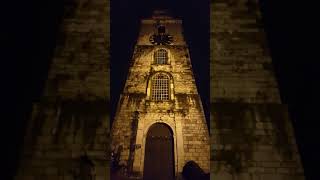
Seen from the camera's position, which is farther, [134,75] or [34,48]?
[134,75]

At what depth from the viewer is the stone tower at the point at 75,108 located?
7.48 metres

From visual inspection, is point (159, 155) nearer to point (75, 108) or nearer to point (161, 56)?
point (161, 56)

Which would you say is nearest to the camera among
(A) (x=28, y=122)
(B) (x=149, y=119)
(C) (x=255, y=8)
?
(A) (x=28, y=122)

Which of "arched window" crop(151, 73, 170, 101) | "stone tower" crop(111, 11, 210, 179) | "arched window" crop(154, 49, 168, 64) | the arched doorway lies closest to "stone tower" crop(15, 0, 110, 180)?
"stone tower" crop(111, 11, 210, 179)

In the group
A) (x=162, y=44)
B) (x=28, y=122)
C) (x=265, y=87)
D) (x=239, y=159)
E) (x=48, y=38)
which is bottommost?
(x=239, y=159)

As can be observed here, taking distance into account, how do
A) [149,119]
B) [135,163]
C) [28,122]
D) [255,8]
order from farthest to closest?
1. [149,119]
2. [135,163]
3. [255,8]
4. [28,122]

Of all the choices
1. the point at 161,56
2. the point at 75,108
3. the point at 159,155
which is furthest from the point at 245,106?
the point at 161,56

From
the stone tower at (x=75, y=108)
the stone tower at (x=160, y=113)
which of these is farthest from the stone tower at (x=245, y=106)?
the stone tower at (x=160, y=113)

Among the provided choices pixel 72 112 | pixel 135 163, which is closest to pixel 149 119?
pixel 135 163

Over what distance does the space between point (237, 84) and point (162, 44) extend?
48.3ft

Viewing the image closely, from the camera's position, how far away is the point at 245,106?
7.86 meters

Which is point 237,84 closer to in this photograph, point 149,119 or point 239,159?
point 239,159

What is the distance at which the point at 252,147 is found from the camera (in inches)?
298

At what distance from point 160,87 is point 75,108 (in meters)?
13.6
